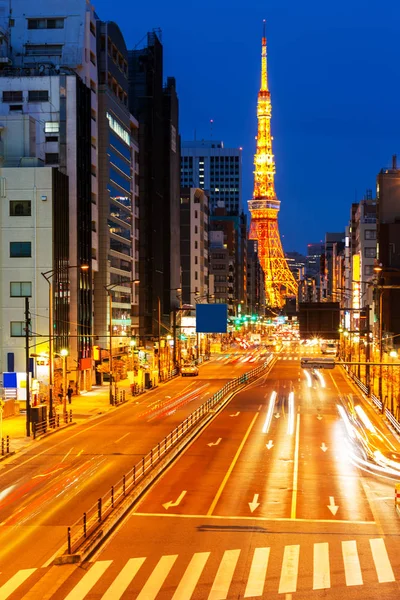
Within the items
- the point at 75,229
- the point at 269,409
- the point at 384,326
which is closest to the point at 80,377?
the point at 75,229

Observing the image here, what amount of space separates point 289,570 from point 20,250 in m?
57.6

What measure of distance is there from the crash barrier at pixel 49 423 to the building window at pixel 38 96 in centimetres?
3560

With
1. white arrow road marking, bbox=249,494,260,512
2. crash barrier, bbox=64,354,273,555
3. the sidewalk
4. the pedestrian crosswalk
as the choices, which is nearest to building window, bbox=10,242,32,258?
the sidewalk

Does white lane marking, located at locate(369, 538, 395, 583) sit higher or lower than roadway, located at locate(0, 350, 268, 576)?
lower

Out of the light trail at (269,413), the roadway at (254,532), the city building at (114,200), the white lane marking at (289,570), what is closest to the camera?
the white lane marking at (289,570)

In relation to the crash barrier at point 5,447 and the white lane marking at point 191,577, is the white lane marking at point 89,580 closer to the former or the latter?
the white lane marking at point 191,577

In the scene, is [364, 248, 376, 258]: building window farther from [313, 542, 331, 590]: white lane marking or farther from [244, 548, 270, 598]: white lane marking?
[244, 548, 270, 598]: white lane marking

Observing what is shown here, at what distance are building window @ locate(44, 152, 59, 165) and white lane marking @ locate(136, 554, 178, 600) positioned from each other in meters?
66.1

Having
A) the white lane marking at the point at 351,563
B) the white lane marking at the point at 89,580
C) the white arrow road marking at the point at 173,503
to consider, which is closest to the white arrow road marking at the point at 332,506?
the white lane marking at the point at 351,563

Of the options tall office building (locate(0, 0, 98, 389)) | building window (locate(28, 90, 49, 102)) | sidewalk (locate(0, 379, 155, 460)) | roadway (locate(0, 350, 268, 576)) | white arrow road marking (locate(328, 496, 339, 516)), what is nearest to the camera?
roadway (locate(0, 350, 268, 576))

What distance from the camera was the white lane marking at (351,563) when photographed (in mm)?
23422

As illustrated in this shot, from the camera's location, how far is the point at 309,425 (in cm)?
5869

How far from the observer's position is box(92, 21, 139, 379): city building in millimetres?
102250

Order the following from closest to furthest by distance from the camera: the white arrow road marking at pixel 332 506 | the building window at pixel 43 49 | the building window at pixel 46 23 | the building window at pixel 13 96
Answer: the white arrow road marking at pixel 332 506
the building window at pixel 13 96
the building window at pixel 43 49
the building window at pixel 46 23
